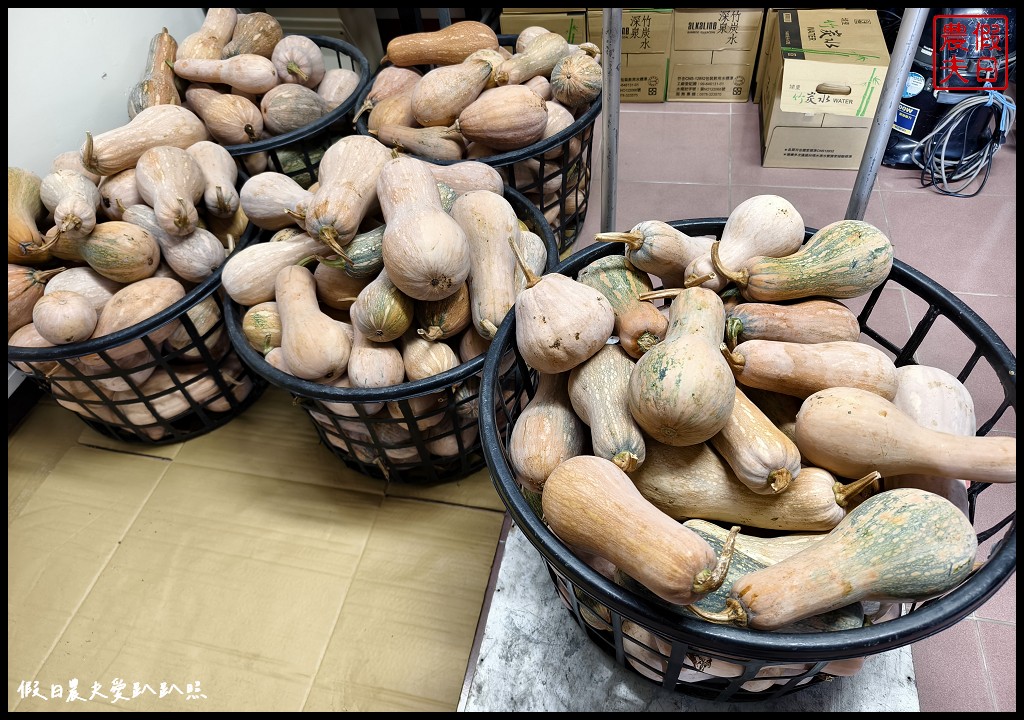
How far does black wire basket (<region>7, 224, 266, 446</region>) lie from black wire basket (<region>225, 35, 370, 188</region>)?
204mm

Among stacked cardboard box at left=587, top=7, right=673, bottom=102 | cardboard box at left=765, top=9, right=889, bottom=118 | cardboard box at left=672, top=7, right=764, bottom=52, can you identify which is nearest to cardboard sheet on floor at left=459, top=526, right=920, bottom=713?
cardboard box at left=765, top=9, right=889, bottom=118

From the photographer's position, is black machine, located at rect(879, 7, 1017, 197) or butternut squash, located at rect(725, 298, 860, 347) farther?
black machine, located at rect(879, 7, 1017, 197)

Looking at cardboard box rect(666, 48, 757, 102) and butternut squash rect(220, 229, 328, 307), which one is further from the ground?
butternut squash rect(220, 229, 328, 307)

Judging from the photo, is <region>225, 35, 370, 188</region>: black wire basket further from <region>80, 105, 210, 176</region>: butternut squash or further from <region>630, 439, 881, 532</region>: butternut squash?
<region>630, 439, 881, 532</region>: butternut squash

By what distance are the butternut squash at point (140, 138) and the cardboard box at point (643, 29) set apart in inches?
41.0

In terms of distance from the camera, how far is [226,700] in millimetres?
834

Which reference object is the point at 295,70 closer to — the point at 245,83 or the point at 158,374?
the point at 245,83

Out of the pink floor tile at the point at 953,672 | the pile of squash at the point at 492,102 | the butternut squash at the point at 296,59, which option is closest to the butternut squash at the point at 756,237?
the pile of squash at the point at 492,102

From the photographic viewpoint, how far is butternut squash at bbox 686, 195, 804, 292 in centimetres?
69

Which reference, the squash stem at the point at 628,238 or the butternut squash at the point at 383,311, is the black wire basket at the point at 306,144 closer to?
the butternut squash at the point at 383,311

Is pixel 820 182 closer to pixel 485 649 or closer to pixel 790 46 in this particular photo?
pixel 790 46

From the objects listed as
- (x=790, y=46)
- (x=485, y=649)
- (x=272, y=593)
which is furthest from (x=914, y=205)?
(x=272, y=593)

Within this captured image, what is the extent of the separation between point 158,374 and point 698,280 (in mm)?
852

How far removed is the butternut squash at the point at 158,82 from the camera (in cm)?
117
